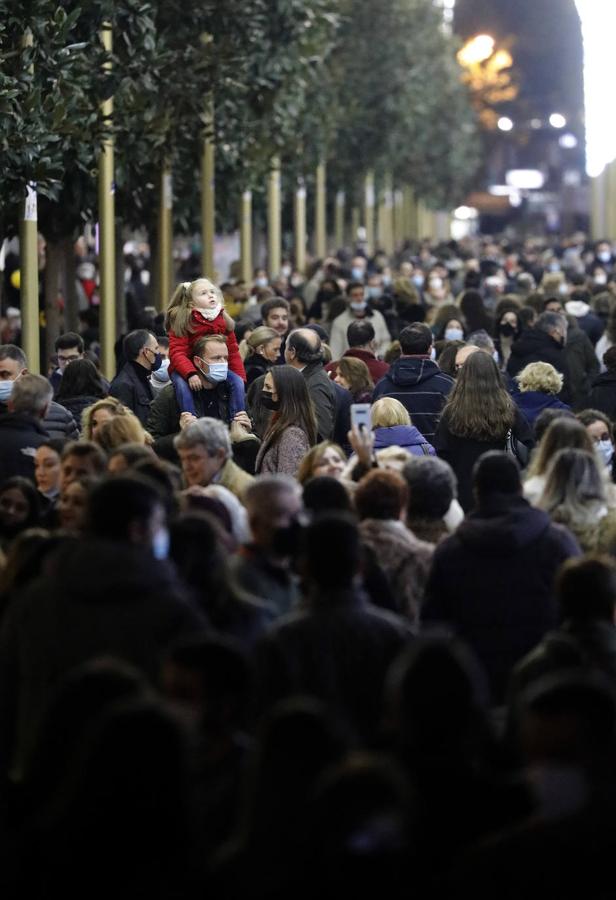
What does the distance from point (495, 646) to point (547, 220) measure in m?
106

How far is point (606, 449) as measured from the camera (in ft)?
42.4

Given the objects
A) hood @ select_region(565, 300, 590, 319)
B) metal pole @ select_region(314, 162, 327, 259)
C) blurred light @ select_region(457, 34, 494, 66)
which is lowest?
hood @ select_region(565, 300, 590, 319)

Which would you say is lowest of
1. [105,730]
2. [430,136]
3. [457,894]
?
[457,894]

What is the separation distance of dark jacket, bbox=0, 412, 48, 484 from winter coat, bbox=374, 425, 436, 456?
6.23 feet

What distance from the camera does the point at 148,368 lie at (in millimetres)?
16188

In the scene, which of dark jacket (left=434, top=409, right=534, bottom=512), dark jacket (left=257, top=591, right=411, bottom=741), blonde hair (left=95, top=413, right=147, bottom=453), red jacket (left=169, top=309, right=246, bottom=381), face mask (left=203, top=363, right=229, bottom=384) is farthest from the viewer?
red jacket (left=169, top=309, right=246, bottom=381)

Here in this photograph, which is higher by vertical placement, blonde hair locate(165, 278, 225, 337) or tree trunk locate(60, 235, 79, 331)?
tree trunk locate(60, 235, 79, 331)

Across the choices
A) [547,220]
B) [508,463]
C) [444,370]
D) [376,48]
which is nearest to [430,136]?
[376,48]

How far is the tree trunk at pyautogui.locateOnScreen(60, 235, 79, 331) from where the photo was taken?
2564cm

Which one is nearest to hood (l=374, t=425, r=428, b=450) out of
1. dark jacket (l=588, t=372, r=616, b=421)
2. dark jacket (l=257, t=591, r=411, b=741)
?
dark jacket (l=588, t=372, r=616, b=421)

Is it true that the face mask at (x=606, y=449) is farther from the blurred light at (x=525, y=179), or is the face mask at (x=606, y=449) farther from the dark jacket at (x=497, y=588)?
the blurred light at (x=525, y=179)

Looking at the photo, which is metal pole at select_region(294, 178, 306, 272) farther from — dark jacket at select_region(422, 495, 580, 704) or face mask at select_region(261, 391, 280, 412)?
dark jacket at select_region(422, 495, 580, 704)

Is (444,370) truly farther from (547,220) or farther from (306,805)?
(547,220)

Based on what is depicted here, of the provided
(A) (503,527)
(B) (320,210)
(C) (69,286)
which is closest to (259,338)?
(A) (503,527)
